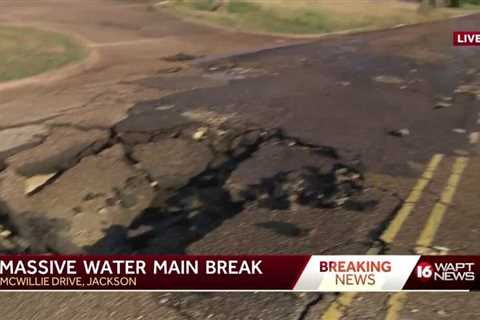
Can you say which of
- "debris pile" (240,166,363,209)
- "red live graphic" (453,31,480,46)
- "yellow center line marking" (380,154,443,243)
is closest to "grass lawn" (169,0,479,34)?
"red live graphic" (453,31,480,46)

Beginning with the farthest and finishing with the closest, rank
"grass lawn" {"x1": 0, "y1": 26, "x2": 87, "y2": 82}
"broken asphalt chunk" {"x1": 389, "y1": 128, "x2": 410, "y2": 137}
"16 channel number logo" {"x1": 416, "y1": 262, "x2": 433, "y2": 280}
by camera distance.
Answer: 1. "grass lawn" {"x1": 0, "y1": 26, "x2": 87, "y2": 82}
2. "broken asphalt chunk" {"x1": 389, "y1": 128, "x2": 410, "y2": 137}
3. "16 channel number logo" {"x1": 416, "y1": 262, "x2": 433, "y2": 280}

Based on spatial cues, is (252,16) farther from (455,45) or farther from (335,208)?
(335,208)

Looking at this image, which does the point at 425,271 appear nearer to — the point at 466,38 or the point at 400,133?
the point at 400,133

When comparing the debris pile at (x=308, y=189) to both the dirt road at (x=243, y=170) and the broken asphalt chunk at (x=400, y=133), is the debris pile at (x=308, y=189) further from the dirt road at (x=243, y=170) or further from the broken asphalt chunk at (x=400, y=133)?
the broken asphalt chunk at (x=400, y=133)

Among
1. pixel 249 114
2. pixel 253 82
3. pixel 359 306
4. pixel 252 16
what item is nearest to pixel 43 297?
pixel 359 306

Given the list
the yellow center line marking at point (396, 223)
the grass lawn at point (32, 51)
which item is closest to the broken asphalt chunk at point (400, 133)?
the yellow center line marking at point (396, 223)

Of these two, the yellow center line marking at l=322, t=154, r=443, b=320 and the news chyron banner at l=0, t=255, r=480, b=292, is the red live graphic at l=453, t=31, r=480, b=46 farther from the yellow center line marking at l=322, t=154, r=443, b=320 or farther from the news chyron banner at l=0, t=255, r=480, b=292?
the news chyron banner at l=0, t=255, r=480, b=292

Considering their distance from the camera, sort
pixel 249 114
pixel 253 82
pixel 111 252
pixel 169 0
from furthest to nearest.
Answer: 1. pixel 169 0
2. pixel 253 82
3. pixel 249 114
4. pixel 111 252
